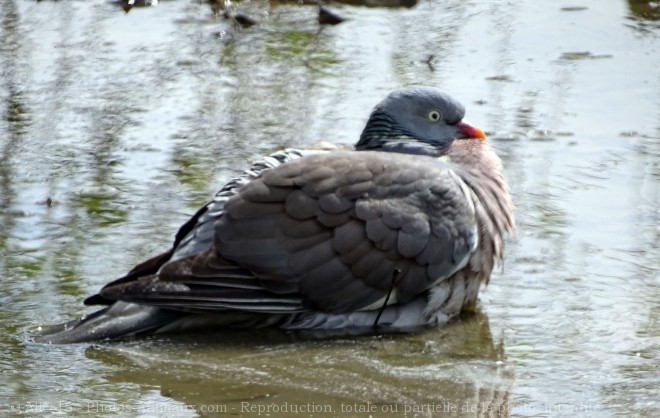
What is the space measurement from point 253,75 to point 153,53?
2.59 feet

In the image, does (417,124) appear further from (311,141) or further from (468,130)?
(311,141)

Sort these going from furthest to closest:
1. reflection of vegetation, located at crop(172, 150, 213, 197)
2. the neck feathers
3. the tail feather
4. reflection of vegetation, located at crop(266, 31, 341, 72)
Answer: reflection of vegetation, located at crop(266, 31, 341, 72)
reflection of vegetation, located at crop(172, 150, 213, 197)
the neck feathers
the tail feather

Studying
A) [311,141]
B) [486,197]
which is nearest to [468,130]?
[486,197]

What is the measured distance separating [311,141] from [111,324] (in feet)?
7.73

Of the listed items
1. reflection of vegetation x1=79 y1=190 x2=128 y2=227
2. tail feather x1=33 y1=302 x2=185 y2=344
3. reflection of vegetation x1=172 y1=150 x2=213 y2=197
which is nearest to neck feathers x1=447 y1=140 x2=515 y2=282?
tail feather x1=33 y1=302 x2=185 y2=344

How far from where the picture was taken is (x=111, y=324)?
539cm

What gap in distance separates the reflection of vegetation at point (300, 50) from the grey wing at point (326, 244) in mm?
3187

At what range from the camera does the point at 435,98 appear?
6309 millimetres

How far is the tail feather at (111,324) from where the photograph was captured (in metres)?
5.31

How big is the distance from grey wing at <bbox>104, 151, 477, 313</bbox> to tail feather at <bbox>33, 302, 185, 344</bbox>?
0.49 ft

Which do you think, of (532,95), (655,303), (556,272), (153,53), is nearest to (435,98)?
(556,272)

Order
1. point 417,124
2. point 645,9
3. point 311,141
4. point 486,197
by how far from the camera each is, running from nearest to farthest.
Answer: point 486,197, point 417,124, point 311,141, point 645,9

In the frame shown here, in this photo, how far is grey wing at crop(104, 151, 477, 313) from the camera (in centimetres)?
545

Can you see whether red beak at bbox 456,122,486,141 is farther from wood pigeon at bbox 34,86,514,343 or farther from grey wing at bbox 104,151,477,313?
grey wing at bbox 104,151,477,313
